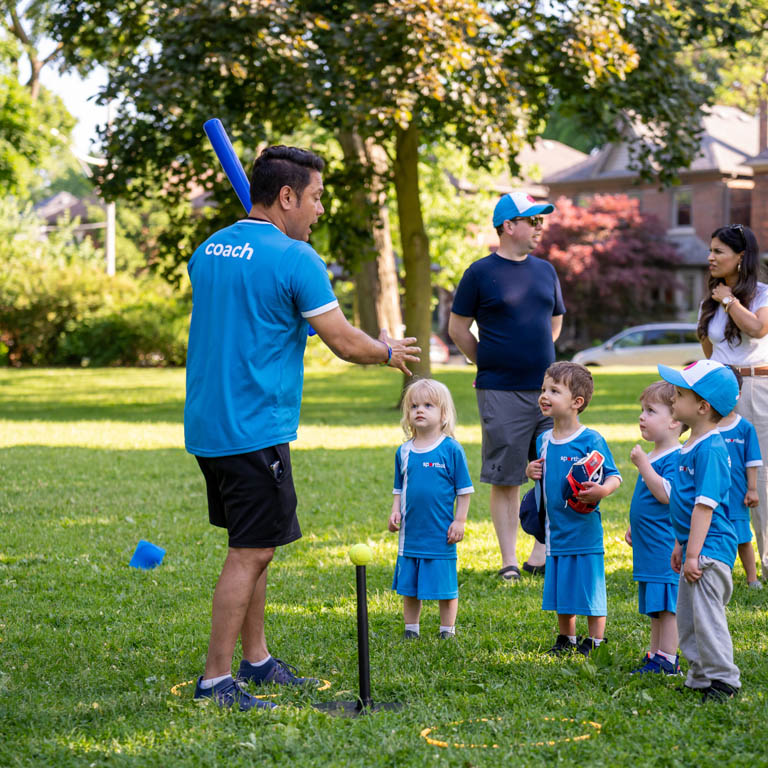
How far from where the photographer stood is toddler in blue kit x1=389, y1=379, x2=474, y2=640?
523 centimetres

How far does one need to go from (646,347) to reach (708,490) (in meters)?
29.2

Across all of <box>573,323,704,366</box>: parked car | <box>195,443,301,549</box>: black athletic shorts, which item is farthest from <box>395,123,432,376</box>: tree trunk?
<box>573,323,704,366</box>: parked car

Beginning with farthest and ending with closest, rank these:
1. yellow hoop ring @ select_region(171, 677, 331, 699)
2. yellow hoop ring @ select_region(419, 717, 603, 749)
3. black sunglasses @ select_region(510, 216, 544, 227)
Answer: black sunglasses @ select_region(510, 216, 544, 227) → yellow hoop ring @ select_region(171, 677, 331, 699) → yellow hoop ring @ select_region(419, 717, 603, 749)

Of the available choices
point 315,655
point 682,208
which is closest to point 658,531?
point 315,655

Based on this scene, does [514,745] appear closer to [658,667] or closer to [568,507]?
[658,667]

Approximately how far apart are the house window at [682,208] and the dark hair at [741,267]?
37.8m

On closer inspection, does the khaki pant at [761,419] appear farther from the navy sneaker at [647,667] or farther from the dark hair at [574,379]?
the navy sneaker at [647,667]

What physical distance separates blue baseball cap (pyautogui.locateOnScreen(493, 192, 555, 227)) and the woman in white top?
1025 millimetres

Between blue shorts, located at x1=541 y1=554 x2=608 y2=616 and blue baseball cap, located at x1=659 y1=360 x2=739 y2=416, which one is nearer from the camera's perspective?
blue baseball cap, located at x1=659 y1=360 x2=739 y2=416

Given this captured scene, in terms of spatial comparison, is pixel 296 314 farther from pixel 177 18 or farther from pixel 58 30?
pixel 58 30

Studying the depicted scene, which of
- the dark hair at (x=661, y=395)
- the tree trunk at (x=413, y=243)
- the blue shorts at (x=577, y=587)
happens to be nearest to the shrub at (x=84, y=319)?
the tree trunk at (x=413, y=243)

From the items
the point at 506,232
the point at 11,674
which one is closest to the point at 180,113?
the point at 506,232

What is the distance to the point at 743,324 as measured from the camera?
19.6 feet

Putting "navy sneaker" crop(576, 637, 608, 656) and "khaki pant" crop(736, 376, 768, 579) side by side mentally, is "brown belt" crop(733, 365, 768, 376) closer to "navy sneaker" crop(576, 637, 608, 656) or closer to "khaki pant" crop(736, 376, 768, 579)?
"khaki pant" crop(736, 376, 768, 579)
